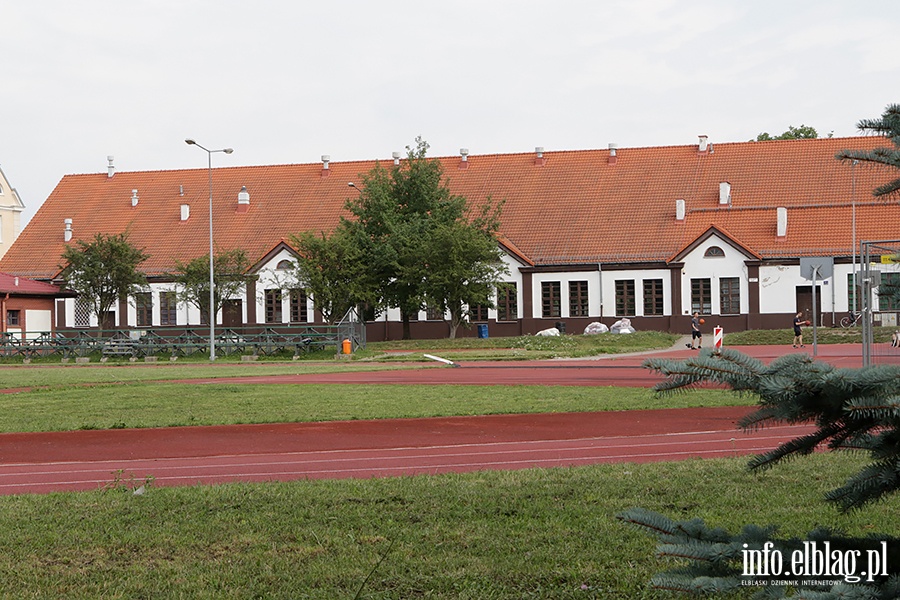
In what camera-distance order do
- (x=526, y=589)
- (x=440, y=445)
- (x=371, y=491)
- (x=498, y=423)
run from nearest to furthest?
1. (x=526, y=589)
2. (x=371, y=491)
3. (x=440, y=445)
4. (x=498, y=423)

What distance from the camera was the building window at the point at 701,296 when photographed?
191 feet

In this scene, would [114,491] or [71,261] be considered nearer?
[114,491]

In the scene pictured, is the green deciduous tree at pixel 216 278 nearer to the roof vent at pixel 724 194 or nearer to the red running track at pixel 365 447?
the roof vent at pixel 724 194

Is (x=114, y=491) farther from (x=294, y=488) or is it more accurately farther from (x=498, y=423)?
(x=498, y=423)

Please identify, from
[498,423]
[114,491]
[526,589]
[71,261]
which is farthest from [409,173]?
[526,589]

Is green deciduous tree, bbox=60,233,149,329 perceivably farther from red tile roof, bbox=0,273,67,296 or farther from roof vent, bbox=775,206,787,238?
roof vent, bbox=775,206,787,238

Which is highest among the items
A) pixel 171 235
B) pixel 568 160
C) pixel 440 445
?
pixel 568 160

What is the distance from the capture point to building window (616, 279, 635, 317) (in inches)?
2354

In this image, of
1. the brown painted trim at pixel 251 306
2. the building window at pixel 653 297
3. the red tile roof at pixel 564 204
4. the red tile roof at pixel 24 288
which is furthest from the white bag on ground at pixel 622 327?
the red tile roof at pixel 24 288

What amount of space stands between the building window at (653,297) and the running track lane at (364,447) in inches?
1687

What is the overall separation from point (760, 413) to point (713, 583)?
0.62 meters

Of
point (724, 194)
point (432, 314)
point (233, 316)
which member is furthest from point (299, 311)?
point (724, 194)

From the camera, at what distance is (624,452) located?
12617 millimetres

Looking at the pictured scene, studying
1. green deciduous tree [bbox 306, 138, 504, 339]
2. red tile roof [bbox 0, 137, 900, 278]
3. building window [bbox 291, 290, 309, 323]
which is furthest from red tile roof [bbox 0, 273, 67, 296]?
green deciduous tree [bbox 306, 138, 504, 339]
